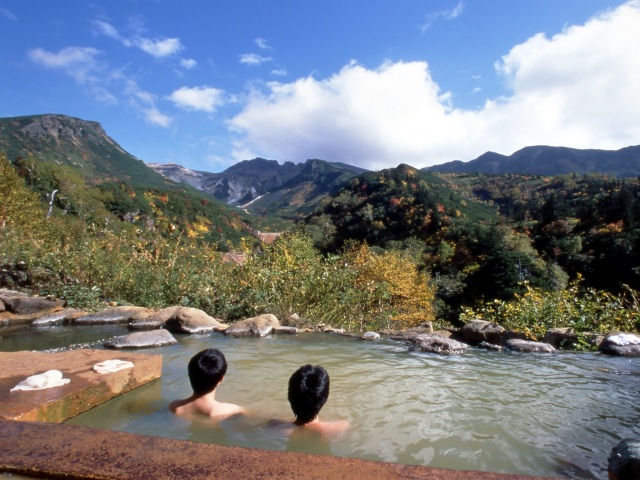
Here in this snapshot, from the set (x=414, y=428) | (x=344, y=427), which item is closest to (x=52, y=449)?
(x=344, y=427)

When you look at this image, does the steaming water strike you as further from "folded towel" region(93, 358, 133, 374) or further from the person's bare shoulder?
"folded towel" region(93, 358, 133, 374)

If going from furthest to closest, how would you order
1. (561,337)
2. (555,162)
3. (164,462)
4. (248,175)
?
1. (248,175)
2. (555,162)
3. (561,337)
4. (164,462)

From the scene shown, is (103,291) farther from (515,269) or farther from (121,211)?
(121,211)

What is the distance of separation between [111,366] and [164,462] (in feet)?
7.59

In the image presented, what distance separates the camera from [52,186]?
1583 inches

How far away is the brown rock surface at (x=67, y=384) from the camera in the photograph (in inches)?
102

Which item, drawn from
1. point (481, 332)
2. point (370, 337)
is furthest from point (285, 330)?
point (481, 332)

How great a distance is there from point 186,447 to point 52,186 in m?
46.1

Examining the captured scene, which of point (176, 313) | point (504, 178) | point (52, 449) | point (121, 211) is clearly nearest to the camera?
point (52, 449)

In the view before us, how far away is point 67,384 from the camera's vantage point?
299cm

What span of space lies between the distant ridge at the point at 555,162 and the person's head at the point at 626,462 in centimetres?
13447

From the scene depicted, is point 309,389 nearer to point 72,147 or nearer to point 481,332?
point 481,332

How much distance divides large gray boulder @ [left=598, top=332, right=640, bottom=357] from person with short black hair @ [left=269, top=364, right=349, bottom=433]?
454 cm

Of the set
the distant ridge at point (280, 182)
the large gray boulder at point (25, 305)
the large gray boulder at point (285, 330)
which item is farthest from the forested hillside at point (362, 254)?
the distant ridge at point (280, 182)
